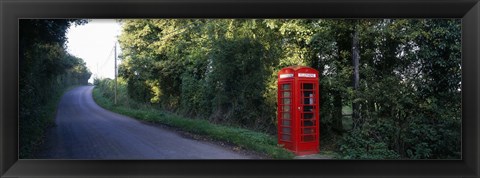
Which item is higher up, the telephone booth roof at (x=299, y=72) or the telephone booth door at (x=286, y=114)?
the telephone booth roof at (x=299, y=72)

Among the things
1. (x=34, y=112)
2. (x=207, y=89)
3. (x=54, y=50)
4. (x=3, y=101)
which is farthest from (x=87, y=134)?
(x=207, y=89)

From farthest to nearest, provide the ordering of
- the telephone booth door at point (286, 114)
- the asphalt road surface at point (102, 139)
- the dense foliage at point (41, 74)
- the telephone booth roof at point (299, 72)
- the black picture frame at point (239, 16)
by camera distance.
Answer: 1. the telephone booth door at point (286, 114)
2. the telephone booth roof at point (299, 72)
3. the asphalt road surface at point (102, 139)
4. the dense foliage at point (41, 74)
5. the black picture frame at point (239, 16)

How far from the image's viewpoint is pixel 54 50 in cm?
492

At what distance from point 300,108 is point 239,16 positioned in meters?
2.23

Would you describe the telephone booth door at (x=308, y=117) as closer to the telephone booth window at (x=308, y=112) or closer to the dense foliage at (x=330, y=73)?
the telephone booth window at (x=308, y=112)

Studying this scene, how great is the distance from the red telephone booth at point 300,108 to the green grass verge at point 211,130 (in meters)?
0.24

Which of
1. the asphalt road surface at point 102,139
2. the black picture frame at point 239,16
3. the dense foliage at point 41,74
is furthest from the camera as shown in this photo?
the asphalt road surface at point 102,139

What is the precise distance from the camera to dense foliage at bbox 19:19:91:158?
4434mm

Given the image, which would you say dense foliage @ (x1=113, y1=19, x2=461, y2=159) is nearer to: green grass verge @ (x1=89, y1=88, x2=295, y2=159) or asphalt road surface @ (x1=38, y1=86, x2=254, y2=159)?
green grass verge @ (x1=89, y1=88, x2=295, y2=159)

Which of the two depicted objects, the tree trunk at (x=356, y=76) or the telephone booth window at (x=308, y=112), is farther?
the tree trunk at (x=356, y=76)

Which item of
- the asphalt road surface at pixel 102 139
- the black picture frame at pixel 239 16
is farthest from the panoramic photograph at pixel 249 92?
the black picture frame at pixel 239 16

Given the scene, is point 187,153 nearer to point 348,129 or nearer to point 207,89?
point 207,89

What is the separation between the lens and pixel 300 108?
217 inches

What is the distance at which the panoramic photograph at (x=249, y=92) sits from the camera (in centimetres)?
505
